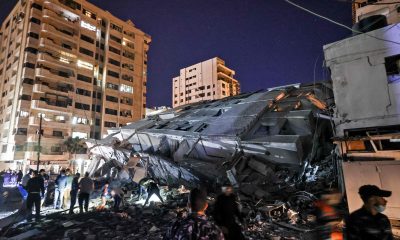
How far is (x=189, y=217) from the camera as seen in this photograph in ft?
7.94

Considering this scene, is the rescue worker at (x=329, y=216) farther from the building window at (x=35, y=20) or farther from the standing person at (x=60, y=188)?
the building window at (x=35, y=20)

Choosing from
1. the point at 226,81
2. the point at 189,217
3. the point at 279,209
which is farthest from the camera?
the point at 226,81

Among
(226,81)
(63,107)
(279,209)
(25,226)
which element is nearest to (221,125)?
(279,209)

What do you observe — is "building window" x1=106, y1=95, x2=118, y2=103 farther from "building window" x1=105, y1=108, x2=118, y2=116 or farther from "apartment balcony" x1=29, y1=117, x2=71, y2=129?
"apartment balcony" x1=29, y1=117, x2=71, y2=129

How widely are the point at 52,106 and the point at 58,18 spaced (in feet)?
53.0

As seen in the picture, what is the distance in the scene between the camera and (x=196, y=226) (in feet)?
7.73

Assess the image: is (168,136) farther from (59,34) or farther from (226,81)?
(226,81)

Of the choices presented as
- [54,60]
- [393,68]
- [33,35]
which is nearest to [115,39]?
[54,60]

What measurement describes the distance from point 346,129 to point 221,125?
723 centimetres

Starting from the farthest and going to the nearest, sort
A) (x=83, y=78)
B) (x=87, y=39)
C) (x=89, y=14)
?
(x=89, y=14), (x=87, y=39), (x=83, y=78)

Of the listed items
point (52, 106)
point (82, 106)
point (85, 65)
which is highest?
point (85, 65)

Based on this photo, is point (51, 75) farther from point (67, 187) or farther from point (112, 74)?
point (67, 187)

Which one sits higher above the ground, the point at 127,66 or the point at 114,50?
the point at 114,50

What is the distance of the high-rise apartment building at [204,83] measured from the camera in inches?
2749
